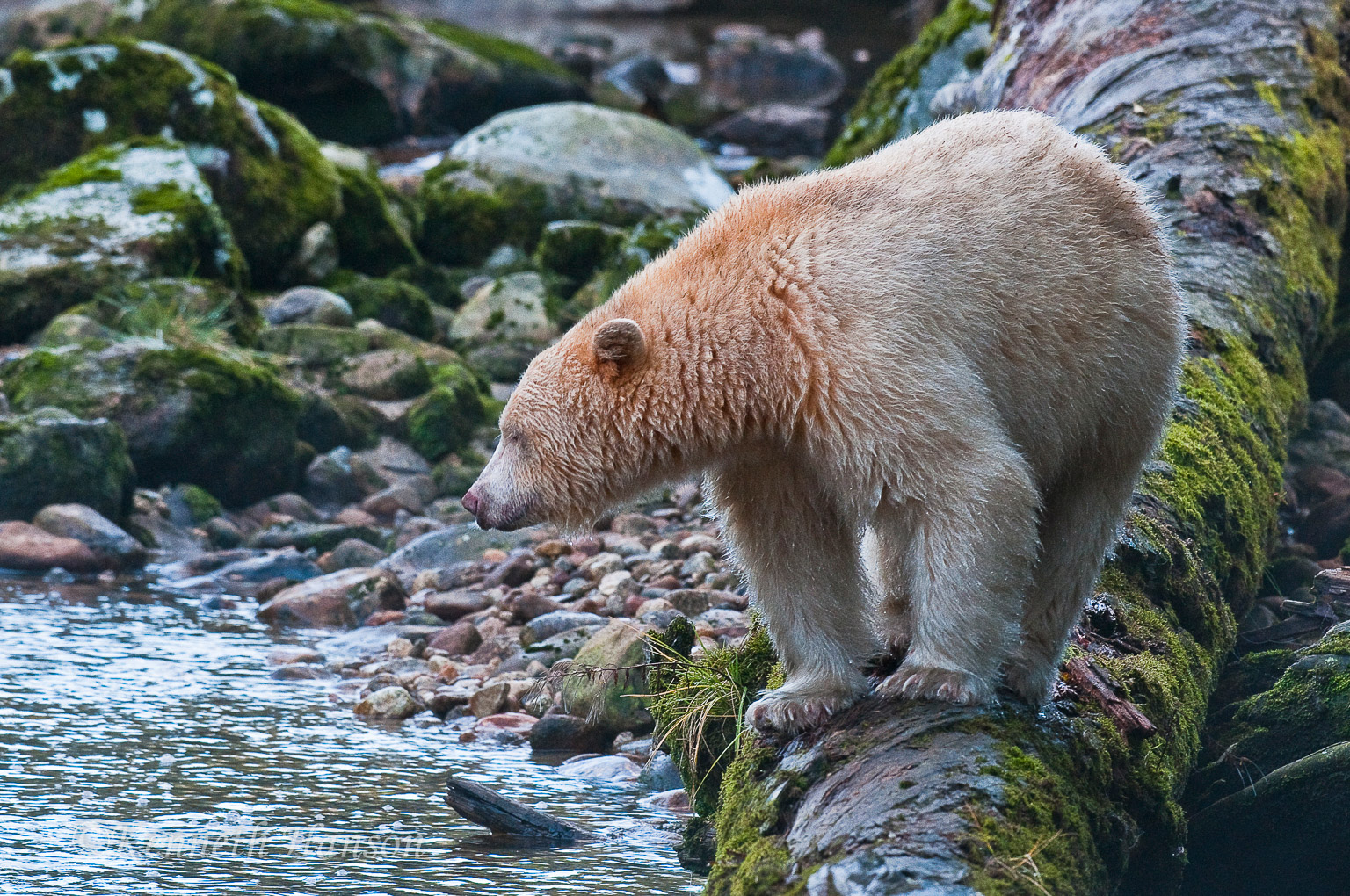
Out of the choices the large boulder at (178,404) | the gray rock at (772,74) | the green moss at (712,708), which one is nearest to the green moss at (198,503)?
the large boulder at (178,404)

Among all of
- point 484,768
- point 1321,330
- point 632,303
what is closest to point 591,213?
point 1321,330

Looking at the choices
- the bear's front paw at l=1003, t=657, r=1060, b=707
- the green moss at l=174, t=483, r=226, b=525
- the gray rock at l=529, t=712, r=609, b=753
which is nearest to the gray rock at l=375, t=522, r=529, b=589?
the green moss at l=174, t=483, r=226, b=525

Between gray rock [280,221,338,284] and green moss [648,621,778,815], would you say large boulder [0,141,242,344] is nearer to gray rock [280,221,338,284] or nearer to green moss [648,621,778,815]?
gray rock [280,221,338,284]

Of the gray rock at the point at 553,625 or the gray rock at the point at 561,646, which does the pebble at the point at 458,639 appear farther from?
the gray rock at the point at 561,646

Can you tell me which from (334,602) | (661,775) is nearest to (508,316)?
(334,602)

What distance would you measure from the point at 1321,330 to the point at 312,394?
670cm

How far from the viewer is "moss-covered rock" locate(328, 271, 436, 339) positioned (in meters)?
12.5

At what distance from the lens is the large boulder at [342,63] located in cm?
2080

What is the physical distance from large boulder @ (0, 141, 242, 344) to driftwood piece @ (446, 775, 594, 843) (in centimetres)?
751

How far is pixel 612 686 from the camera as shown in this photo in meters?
6.31

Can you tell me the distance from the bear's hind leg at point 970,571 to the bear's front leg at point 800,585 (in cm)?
33

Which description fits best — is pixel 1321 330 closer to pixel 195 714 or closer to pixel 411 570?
pixel 411 570

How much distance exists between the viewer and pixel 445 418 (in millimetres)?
10688

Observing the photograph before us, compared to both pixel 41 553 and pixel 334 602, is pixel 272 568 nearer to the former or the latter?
pixel 334 602
